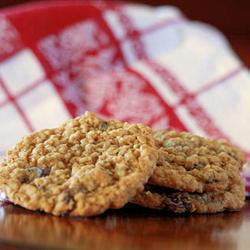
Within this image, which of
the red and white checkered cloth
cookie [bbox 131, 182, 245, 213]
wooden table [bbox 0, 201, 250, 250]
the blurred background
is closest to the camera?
wooden table [bbox 0, 201, 250, 250]

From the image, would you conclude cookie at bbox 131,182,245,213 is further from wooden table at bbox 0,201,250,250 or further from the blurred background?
the blurred background

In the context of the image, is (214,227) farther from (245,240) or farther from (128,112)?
(128,112)

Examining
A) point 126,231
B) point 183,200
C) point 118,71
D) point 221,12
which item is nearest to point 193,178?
point 183,200

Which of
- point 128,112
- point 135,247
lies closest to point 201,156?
point 135,247

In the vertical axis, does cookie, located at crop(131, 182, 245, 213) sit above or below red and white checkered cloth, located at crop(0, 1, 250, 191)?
below

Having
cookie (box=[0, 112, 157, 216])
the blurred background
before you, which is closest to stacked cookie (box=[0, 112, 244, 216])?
cookie (box=[0, 112, 157, 216])

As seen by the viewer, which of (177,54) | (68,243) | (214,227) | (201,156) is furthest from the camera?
(177,54)

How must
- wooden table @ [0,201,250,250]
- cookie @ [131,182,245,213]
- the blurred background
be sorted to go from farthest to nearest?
1. the blurred background
2. cookie @ [131,182,245,213]
3. wooden table @ [0,201,250,250]

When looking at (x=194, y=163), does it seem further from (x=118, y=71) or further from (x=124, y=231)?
(x=118, y=71)

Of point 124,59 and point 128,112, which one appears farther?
point 124,59
